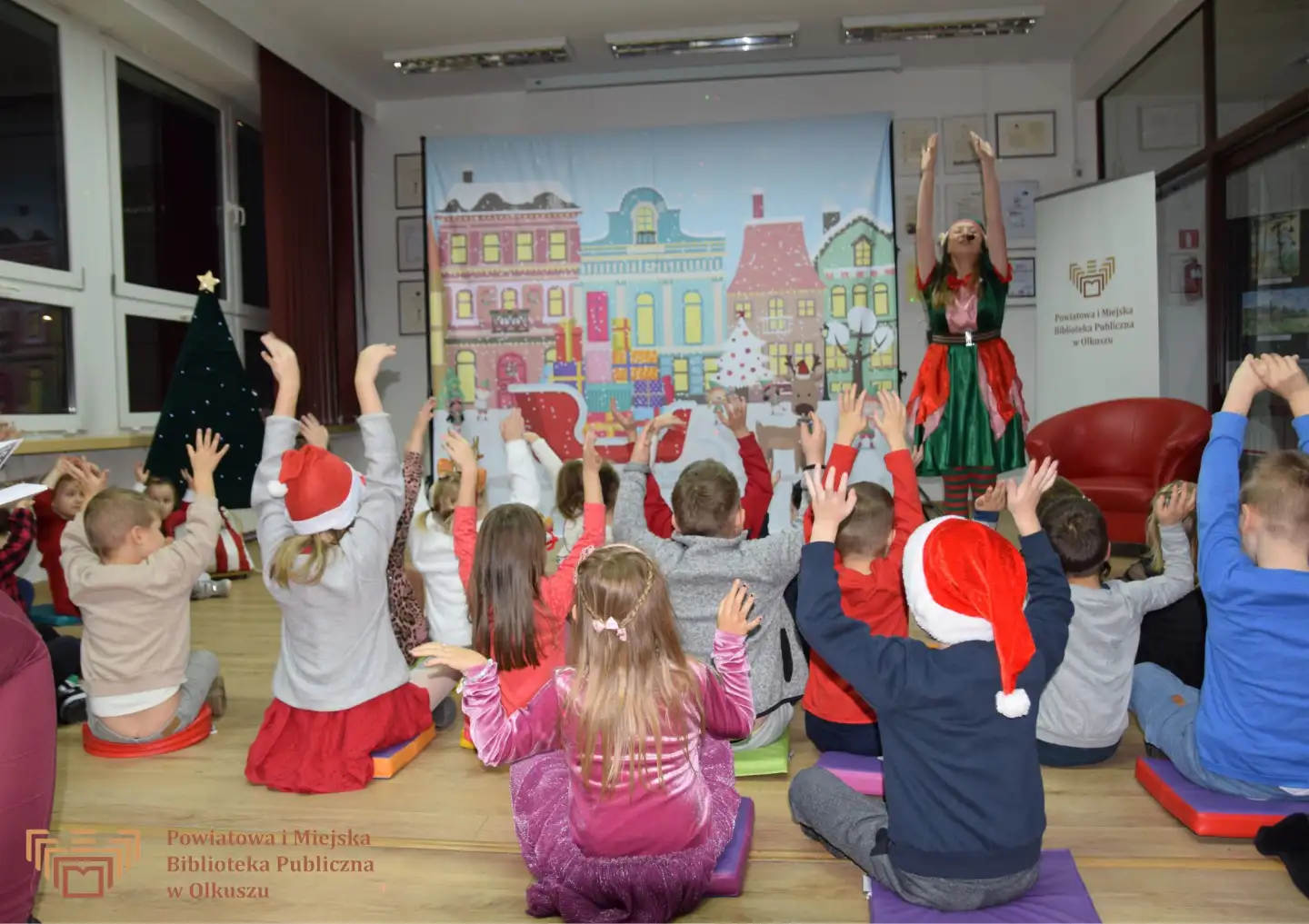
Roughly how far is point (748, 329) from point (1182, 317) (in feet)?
8.83

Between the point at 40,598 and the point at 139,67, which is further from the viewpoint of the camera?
the point at 139,67

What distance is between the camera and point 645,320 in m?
6.79

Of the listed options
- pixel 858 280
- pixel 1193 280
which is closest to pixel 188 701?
pixel 858 280

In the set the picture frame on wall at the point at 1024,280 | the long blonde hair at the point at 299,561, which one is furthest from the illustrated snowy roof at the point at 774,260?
the long blonde hair at the point at 299,561

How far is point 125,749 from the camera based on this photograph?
2.67 meters

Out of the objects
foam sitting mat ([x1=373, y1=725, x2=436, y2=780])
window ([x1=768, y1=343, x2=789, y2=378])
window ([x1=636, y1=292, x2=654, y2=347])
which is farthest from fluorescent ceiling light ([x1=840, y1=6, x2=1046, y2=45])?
foam sitting mat ([x1=373, y1=725, x2=436, y2=780])

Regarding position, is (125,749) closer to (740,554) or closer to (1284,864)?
(740,554)

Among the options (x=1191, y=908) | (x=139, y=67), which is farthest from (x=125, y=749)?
(x=139, y=67)

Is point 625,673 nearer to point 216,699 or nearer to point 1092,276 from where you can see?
point 216,699

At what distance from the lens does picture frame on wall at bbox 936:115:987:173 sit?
6.80 meters

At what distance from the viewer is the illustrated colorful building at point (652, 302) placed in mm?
6730

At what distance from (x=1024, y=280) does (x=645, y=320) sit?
269 centimetres

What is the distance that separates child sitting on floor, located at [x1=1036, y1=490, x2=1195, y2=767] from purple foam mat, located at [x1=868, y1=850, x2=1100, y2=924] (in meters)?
0.70

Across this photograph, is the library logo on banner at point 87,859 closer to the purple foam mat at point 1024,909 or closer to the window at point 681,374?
the purple foam mat at point 1024,909
